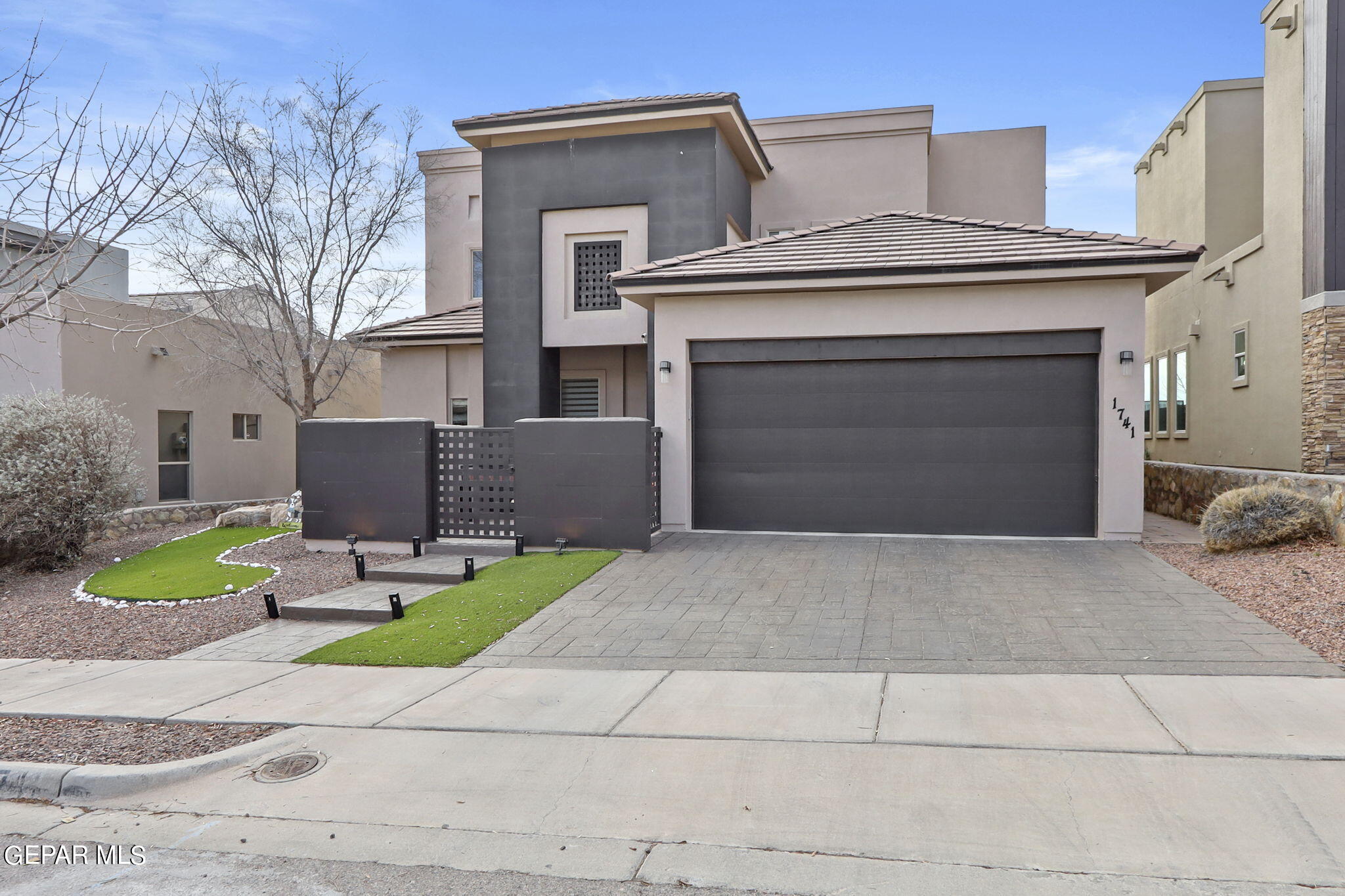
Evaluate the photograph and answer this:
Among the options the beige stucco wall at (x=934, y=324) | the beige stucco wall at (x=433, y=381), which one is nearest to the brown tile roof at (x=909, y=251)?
the beige stucco wall at (x=934, y=324)

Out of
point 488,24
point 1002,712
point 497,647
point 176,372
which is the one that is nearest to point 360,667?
point 497,647

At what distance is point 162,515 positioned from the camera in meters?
19.1

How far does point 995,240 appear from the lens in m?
12.8

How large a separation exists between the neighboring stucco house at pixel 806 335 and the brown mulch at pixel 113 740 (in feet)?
26.7

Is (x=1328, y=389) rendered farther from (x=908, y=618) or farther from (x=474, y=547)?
(x=474, y=547)

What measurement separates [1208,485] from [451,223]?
1727 cm

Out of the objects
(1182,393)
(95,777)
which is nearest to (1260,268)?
(1182,393)

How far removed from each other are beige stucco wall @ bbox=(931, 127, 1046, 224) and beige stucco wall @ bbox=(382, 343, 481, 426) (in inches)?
420

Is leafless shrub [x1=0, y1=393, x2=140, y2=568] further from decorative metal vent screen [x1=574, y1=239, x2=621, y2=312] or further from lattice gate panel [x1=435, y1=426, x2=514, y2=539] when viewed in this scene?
decorative metal vent screen [x1=574, y1=239, x2=621, y2=312]

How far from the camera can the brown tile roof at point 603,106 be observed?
1529cm

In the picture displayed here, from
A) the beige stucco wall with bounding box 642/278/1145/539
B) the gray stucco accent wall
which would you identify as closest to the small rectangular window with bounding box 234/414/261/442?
the gray stucco accent wall

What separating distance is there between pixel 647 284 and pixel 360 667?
760 cm

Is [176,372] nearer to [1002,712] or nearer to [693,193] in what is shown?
[693,193]

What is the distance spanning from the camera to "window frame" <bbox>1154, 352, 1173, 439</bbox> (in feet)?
78.0
